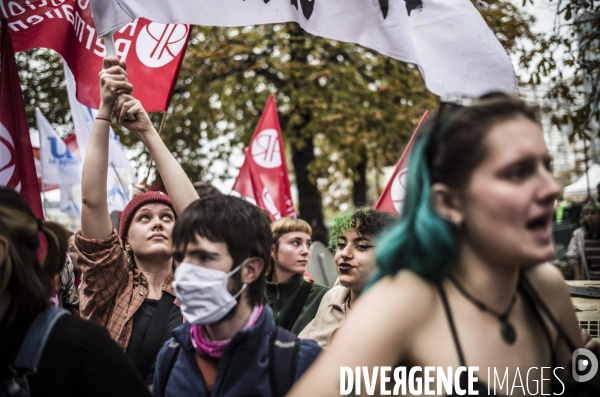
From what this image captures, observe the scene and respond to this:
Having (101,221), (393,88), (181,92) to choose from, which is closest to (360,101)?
(393,88)

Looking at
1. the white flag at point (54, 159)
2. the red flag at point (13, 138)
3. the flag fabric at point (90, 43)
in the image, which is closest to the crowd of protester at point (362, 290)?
the red flag at point (13, 138)

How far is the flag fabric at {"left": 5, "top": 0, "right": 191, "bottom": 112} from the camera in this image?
4.25 meters

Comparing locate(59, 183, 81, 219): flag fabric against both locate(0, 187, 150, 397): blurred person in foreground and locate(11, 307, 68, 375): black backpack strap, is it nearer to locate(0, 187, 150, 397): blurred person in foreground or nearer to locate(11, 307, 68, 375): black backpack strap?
locate(0, 187, 150, 397): blurred person in foreground

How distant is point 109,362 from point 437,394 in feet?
3.41

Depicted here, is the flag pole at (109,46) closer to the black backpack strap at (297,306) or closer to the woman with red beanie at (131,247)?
the woman with red beanie at (131,247)

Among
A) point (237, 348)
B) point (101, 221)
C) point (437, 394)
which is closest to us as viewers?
point (437, 394)

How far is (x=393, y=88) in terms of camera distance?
13750 mm

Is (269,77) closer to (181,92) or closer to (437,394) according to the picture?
(181,92)

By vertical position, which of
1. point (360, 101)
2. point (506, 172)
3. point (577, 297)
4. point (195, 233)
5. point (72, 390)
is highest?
point (506, 172)

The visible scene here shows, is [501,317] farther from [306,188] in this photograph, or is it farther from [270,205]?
[306,188]

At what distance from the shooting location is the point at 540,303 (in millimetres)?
1839

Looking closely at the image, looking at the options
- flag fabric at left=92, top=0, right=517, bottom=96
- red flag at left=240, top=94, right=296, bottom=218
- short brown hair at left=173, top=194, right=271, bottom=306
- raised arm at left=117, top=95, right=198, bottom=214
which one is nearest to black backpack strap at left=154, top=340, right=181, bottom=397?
short brown hair at left=173, top=194, right=271, bottom=306

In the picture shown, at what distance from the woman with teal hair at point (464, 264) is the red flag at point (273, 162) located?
6.10 meters

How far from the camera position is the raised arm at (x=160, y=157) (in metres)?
3.08
